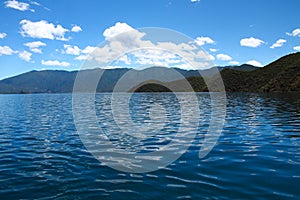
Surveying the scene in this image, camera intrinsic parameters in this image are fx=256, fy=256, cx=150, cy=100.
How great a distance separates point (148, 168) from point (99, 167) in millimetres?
2697

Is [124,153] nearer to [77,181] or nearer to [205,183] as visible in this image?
[77,181]

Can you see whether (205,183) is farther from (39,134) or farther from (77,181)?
(39,134)

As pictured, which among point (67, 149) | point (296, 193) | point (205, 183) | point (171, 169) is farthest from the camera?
point (67, 149)

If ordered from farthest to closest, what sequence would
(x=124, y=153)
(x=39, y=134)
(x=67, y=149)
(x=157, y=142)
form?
(x=39, y=134) < (x=157, y=142) < (x=67, y=149) < (x=124, y=153)

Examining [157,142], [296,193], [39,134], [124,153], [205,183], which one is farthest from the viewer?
[39,134]

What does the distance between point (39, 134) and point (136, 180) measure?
17.1 meters

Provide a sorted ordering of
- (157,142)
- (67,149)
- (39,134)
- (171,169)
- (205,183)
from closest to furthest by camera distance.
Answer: (205,183)
(171,169)
(67,149)
(157,142)
(39,134)

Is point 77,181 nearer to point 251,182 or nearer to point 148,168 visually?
point 148,168

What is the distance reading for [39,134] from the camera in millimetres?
25453

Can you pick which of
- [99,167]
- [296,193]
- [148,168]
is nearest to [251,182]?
[296,193]

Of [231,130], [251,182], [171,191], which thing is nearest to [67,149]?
[171,191]

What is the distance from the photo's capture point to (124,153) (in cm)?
1730

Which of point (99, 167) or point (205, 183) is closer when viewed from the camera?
point (205, 183)

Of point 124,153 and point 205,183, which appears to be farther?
point 124,153
